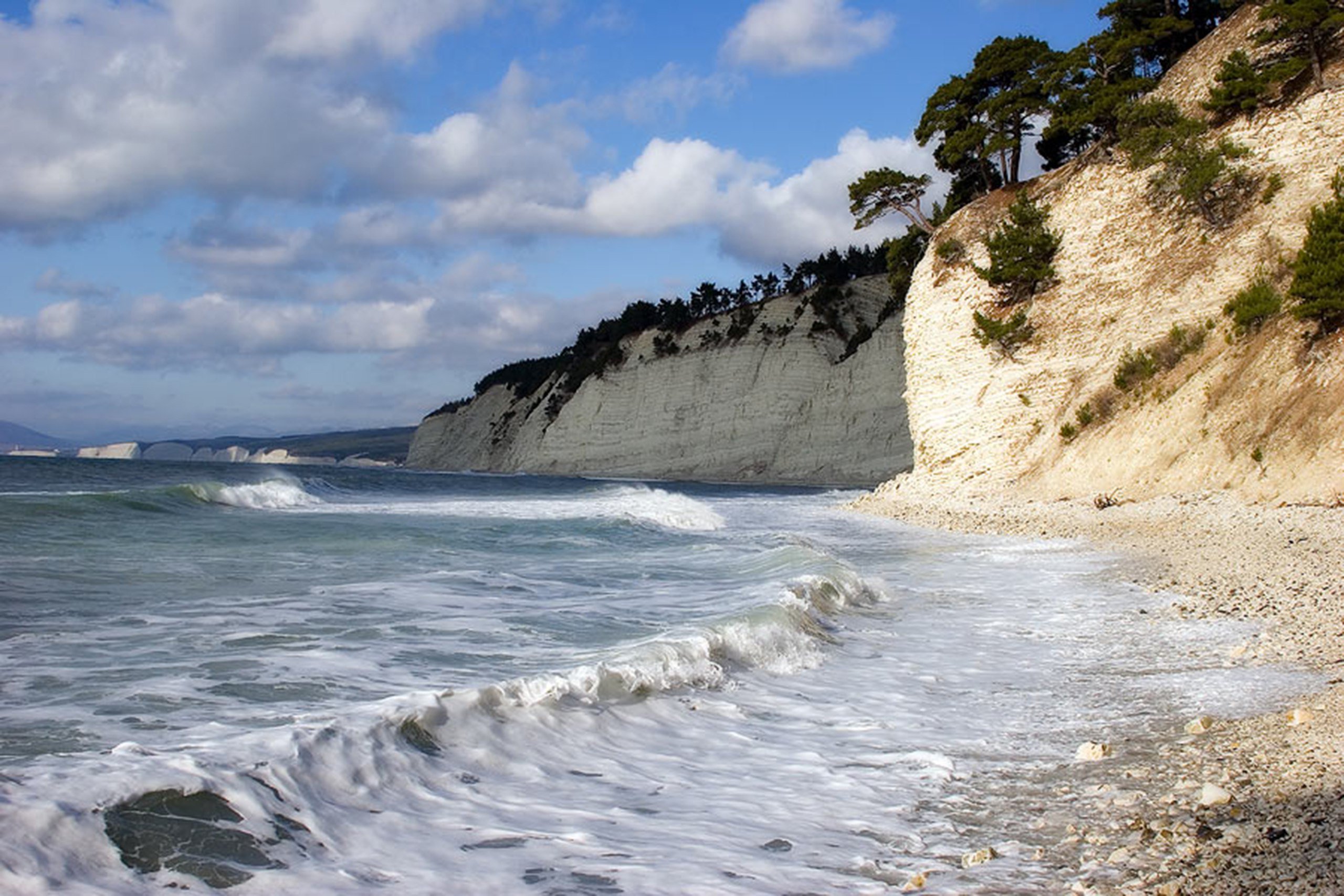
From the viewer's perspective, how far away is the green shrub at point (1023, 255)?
90.7 feet

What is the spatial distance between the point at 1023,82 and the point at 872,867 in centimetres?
3290

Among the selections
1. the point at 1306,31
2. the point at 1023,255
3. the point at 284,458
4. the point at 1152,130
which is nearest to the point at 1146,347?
the point at 1023,255

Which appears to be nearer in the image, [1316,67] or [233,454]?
[1316,67]

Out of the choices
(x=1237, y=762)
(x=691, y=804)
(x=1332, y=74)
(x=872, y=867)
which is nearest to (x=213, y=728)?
(x=691, y=804)

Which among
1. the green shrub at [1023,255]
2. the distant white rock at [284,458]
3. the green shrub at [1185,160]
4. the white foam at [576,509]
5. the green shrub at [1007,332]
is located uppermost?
the green shrub at [1185,160]

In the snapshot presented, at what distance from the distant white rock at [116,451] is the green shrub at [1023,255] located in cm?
19189

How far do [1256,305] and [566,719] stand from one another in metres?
18.1

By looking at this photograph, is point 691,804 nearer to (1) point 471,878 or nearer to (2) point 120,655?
(1) point 471,878

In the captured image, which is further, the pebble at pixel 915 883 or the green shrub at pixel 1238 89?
the green shrub at pixel 1238 89

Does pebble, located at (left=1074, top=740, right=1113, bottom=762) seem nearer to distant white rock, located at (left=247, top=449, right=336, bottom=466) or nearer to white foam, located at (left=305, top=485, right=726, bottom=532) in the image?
white foam, located at (left=305, top=485, right=726, bottom=532)

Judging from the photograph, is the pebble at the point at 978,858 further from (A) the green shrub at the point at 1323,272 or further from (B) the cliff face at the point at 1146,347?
(A) the green shrub at the point at 1323,272

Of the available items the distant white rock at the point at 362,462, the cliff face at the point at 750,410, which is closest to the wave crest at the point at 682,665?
the cliff face at the point at 750,410

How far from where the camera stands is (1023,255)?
27781 mm

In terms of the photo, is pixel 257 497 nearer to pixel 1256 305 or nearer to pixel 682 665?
pixel 682 665
